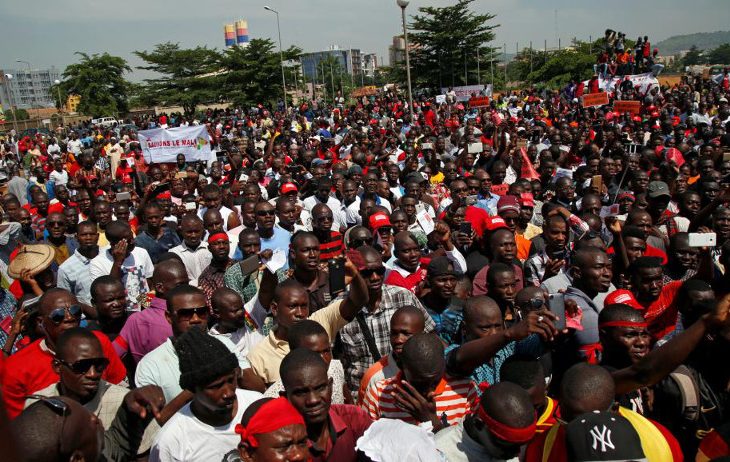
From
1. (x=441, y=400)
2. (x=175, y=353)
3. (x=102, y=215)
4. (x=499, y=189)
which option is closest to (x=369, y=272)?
(x=441, y=400)

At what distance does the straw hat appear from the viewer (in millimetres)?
4777

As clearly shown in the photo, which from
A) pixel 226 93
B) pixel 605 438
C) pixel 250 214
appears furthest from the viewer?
pixel 226 93

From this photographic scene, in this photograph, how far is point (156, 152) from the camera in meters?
12.0

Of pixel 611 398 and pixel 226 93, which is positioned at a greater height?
pixel 226 93

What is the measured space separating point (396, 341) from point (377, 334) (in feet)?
1.69

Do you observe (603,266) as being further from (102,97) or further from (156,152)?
(102,97)

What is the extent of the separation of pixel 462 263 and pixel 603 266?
5.10 ft

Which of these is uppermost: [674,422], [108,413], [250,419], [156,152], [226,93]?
[226,93]

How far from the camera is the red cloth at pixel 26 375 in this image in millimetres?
3166

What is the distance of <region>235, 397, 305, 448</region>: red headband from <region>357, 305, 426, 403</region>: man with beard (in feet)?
2.70

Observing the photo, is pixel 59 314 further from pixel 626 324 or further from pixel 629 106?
pixel 629 106

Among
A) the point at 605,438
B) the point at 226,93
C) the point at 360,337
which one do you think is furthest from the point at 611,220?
the point at 226,93

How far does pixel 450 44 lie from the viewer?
41750mm

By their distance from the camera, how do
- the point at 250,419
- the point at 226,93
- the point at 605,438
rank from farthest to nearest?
the point at 226,93
the point at 250,419
the point at 605,438
